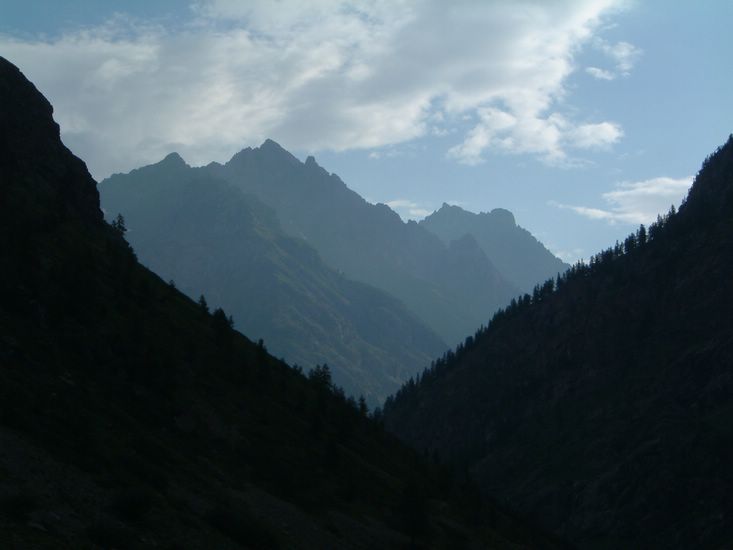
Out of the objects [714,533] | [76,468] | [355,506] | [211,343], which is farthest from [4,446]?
[714,533]

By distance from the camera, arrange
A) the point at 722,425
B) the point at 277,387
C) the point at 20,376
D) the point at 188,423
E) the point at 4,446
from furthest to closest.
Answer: the point at 722,425
the point at 277,387
the point at 188,423
the point at 20,376
the point at 4,446

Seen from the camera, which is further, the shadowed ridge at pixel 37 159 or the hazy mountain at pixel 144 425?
the shadowed ridge at pixel 37 159

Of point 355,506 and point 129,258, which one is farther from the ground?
point 129,258

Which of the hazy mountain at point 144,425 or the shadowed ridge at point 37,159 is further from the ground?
the shadowed ridge at point 37,159

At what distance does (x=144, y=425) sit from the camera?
69562mm

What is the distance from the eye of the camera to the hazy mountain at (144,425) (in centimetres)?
4203

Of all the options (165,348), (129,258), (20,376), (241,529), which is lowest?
(241,529)

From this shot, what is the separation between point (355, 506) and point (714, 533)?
358 feet

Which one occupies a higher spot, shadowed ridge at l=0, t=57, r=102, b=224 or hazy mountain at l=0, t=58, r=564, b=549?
shadowed ridge at l=0, t=57, r=102, b=224

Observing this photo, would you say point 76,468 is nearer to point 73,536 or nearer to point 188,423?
point 73,536

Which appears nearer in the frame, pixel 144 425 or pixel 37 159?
pixel 144 425

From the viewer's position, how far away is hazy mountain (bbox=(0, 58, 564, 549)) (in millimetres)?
42031

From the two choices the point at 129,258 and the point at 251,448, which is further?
the point at 129,258

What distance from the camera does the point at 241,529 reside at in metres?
48.8
